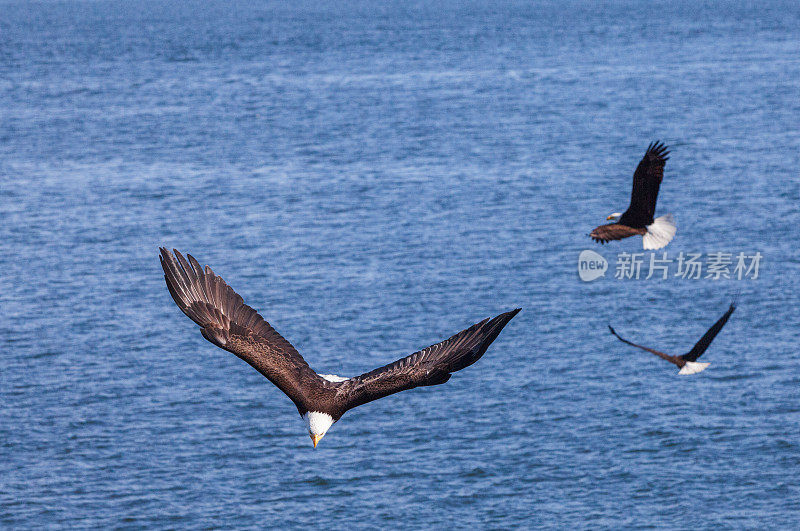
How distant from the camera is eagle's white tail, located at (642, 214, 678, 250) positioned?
28.4 m

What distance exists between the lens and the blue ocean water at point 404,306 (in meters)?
50.5

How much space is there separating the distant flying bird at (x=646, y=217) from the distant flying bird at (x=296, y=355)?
9.32 m

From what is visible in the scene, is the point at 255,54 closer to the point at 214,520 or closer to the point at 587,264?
the point at 587,264

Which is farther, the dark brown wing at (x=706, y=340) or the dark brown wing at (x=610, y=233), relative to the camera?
the dark brown wing at (x=706, y=340)

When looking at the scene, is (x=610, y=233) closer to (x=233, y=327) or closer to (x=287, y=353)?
(x=287, y=353)


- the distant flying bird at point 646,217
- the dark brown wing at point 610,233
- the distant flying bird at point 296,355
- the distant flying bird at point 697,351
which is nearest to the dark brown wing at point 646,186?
the distant flying bird at point 646,217

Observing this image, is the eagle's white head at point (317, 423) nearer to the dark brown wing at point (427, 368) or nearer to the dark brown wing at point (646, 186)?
the dark brown wing at point (427, 368)

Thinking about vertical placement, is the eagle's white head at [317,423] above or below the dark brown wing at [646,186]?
below

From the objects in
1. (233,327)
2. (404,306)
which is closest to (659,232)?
(233,327)

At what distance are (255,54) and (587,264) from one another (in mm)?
108994

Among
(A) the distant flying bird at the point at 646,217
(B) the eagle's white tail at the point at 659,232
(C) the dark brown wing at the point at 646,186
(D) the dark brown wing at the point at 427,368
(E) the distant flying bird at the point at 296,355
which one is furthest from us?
(B) the eagle's white tail at the point at 659,232

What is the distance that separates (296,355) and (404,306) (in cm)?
4580

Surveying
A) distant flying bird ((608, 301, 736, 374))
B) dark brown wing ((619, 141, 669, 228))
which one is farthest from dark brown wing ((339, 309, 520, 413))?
distant flying bird ((608, 301, 736, 374))

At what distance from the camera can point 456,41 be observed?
181500 millimetres
